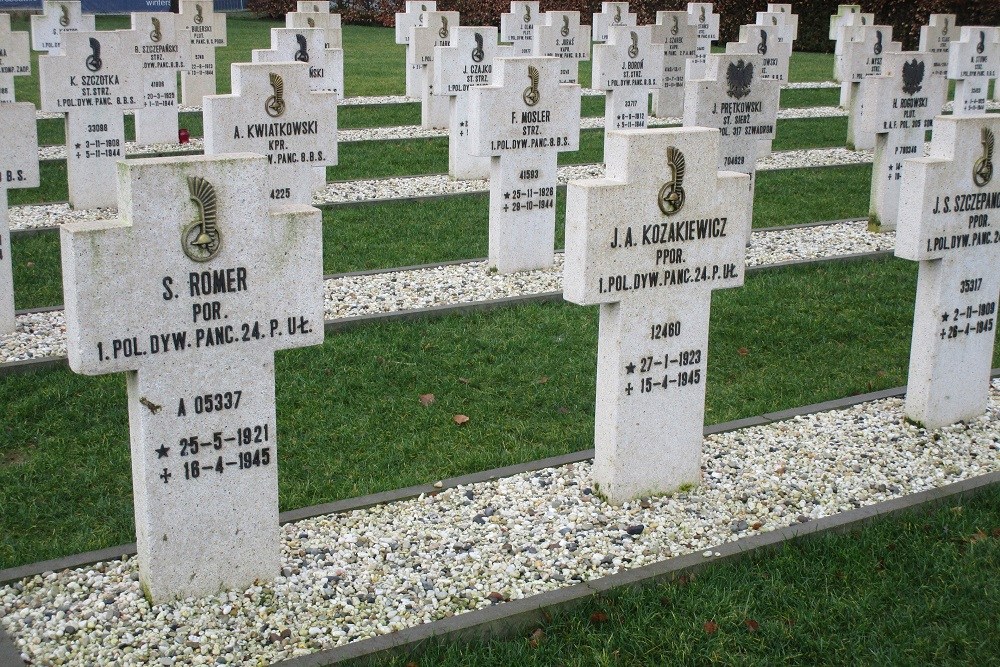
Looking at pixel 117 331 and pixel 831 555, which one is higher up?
pixel 117 331

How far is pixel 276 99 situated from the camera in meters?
10.9

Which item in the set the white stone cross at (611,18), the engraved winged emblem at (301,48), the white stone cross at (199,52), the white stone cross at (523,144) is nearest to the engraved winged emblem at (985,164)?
the white stone cross at (523,144)

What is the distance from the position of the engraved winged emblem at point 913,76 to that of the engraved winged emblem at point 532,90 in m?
4.47

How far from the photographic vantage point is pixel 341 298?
10719mm

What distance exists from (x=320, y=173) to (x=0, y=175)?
20.6 ft

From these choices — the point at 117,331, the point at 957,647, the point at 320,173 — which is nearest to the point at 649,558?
the point at 957,647

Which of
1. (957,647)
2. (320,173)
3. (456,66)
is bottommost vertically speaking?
(957,647)

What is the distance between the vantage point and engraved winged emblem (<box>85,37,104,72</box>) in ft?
45.0

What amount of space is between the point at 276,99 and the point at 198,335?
5912 millimetres

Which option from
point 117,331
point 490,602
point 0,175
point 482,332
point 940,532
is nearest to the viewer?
point 117,331

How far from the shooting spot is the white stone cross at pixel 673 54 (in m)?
22.6

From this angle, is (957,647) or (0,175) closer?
Answer: (957,647)

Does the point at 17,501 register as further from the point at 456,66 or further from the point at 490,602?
the point at 456,66

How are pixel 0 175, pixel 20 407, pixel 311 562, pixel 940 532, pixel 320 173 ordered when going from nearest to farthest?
pixel 311 562, pixel 940 532, pixel 20 407, pixel 0 175, pixel 320 173
